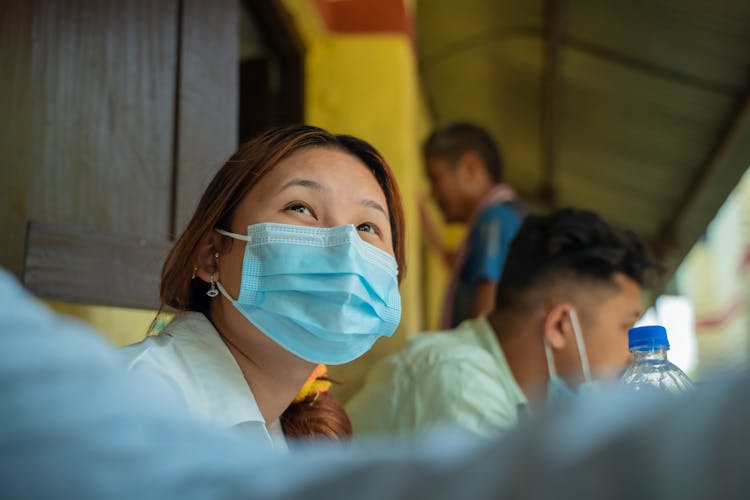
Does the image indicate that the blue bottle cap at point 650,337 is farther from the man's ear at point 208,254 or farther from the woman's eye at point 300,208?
the man's ear at point 208,254

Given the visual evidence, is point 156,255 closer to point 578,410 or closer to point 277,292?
point 277,292

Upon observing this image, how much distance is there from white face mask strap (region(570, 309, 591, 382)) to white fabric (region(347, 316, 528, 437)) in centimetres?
20

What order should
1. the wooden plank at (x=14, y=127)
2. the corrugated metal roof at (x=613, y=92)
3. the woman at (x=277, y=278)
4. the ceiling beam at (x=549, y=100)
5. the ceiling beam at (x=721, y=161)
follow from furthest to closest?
1. the ceiling beam at (x=549, y=100)
2. the ceiling beam at (x=721, y=161)
3. the corrugated metal roof at (x=613, y=92)
4. the wooden plank at (x=14, y=127)
5. the woman at (x=277, y=278)

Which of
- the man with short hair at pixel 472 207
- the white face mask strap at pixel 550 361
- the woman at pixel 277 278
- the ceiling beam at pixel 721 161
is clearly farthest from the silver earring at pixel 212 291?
the ceiling beam at pixel 721 161

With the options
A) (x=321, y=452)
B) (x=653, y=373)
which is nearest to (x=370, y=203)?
(x=653, y=373)

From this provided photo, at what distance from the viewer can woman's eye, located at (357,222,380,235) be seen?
149 centimetres

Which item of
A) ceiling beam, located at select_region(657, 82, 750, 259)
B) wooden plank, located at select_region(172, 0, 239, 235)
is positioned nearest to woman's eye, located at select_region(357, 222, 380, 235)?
wooden plank, located at select_region(172, 0, 239, 235)

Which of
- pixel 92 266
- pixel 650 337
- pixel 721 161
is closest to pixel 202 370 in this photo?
pixel 92 266

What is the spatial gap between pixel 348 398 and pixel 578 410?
93.1 inches

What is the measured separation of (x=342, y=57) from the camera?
3428 millimetres

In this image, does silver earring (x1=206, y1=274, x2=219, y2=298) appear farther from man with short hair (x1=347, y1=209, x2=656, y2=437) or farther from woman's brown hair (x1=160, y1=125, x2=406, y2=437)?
man with short hair (x1=347, y1=209, x2=656, y2=437)

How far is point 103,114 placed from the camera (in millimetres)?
1891

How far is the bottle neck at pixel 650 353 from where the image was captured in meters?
1.49

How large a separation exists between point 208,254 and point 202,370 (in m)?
0.29
